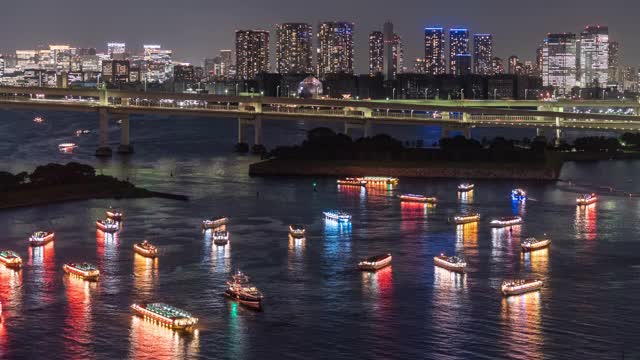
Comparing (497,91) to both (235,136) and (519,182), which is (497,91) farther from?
(519,182)

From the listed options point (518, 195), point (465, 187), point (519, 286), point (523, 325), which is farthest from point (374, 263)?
point (465, 187)

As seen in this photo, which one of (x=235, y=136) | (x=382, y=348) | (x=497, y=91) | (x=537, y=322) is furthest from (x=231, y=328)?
(x=497, y=91)

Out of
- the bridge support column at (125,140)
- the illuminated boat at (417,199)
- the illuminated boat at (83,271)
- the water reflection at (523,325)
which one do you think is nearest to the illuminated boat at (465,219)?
the illuminated boat at (417,199)

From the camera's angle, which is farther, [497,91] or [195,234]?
[497,91]

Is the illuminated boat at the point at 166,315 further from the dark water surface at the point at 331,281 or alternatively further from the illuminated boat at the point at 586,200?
the illuminated boat at the point at 586,200

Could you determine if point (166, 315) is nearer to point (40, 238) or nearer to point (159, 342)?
point (159, 342)
